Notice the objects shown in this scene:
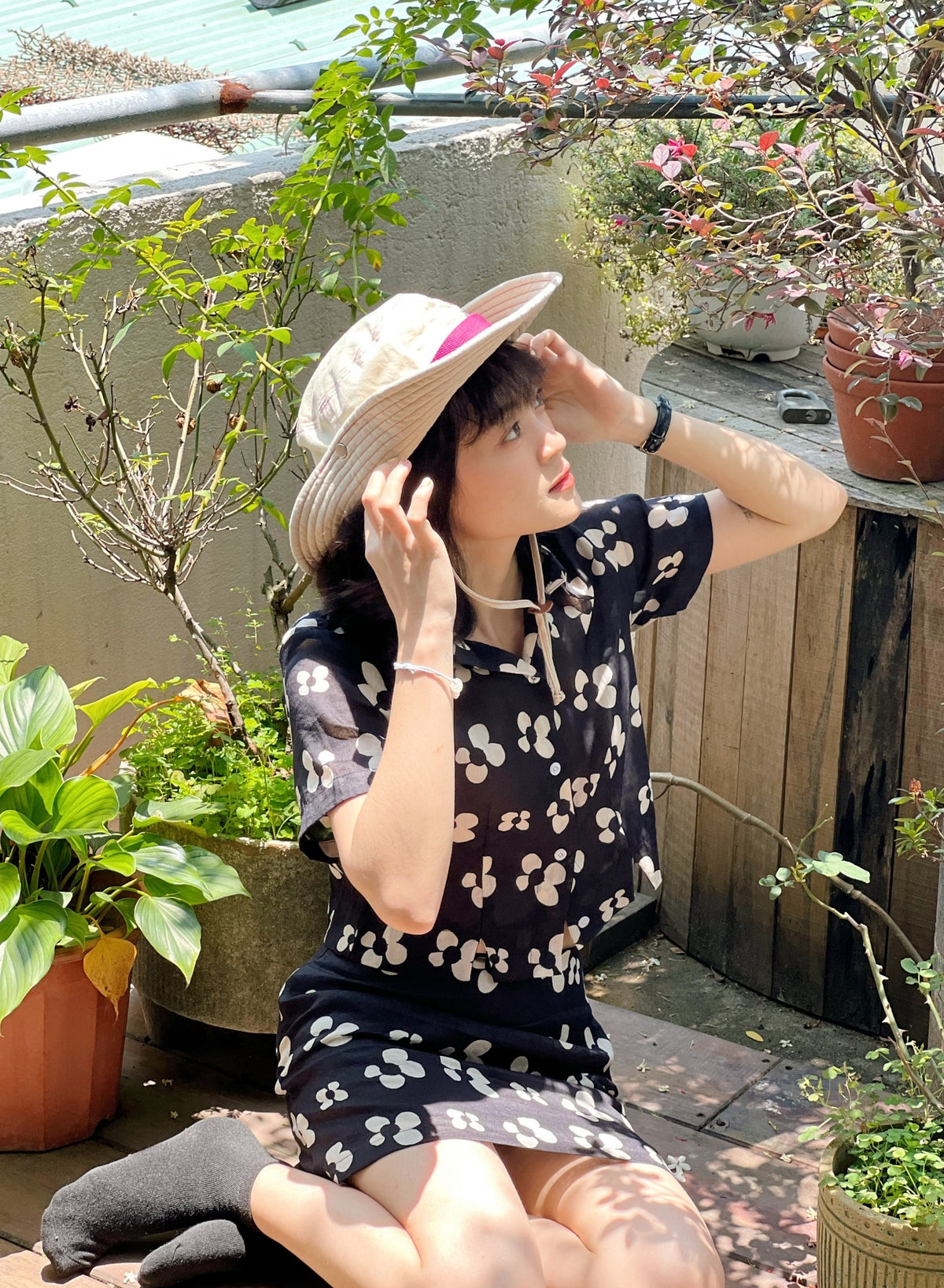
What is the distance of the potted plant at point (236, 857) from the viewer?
2.62 m

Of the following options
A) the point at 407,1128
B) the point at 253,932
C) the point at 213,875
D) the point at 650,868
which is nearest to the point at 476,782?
the point at 650,868

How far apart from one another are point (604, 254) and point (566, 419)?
1717 mm

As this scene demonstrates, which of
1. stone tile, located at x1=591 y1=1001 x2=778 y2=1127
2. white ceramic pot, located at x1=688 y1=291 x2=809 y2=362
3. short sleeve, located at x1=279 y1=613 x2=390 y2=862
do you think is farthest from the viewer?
white ceramic pot, located at x1=688 y1=291 x2=809 y2=362

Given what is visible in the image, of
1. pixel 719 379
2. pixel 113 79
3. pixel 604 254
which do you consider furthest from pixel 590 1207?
pixel 113 79

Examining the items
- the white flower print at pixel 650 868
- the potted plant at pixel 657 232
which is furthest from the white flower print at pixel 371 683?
the potted plant at pixel 657 232

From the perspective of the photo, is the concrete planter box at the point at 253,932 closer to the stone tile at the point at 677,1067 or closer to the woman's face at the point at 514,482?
the stone tile at the point at 677,1067

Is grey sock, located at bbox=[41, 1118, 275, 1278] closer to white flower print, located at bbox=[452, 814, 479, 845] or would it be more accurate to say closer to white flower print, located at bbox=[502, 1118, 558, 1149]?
white flower print, located at bbox=[502, 1118, 558, 1149]

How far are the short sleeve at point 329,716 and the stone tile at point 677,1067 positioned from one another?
3.51 ft

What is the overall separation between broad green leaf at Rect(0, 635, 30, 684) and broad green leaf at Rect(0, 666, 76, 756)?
68mm

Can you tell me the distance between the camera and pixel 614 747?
2.27m

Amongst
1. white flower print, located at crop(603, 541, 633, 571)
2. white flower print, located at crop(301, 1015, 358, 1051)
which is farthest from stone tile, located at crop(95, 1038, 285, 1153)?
white flower print, located at crop(603, 541, 633, 571)

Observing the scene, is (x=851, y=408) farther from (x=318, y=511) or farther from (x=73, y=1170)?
(x=73, y=1170)

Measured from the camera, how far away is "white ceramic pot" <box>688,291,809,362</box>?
11.2 ft

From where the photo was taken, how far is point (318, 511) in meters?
2.03
